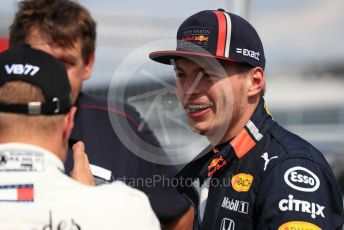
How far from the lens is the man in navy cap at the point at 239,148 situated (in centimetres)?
250

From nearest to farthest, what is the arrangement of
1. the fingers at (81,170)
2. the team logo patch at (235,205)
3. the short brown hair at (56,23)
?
1. the fingers at (81,170)
2. the team logo patch at (235,205)
3. the short brown hair at (56,23)

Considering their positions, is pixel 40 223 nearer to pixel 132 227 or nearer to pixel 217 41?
pixel 132 227

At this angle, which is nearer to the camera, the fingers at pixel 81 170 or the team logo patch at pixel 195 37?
the fingers at pixel 81 170

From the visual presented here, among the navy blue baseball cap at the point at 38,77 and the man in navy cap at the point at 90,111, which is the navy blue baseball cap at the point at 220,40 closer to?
the man in navy cap at the point at 90,111

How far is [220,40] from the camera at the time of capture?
2.91 m

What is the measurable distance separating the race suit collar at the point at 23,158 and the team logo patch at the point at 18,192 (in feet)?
0.17

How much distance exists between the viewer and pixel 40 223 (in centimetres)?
199

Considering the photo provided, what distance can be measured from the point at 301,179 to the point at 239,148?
1.34 feet

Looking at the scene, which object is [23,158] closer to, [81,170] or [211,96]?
[81,170]

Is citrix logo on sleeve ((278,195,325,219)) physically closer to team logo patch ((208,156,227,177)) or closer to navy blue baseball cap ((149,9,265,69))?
team logo patch ((208,156,227,177))

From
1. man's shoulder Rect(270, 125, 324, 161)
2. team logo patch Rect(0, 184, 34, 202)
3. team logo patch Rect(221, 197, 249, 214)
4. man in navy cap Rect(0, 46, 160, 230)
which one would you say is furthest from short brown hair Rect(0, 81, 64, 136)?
man's shoulder Rect(270, 125, 324, 161)

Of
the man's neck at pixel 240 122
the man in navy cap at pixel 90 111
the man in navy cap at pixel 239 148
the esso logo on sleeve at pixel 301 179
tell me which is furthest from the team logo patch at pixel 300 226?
the man in navy cap at pixel 90 111

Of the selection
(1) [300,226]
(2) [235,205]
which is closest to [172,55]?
(2) [235,205]

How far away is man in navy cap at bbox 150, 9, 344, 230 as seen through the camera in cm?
250
